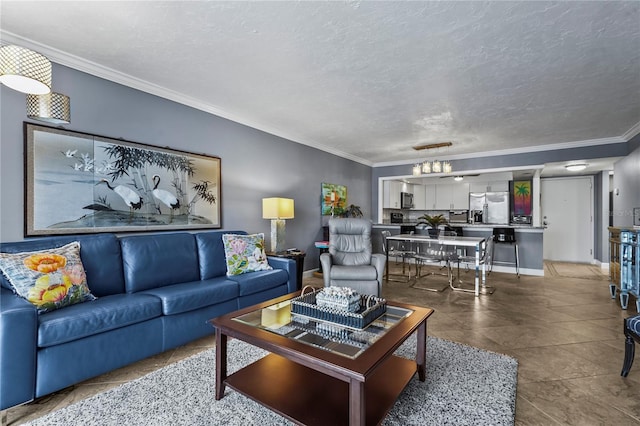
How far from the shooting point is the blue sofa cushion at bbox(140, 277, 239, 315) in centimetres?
238

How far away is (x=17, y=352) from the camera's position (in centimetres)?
163

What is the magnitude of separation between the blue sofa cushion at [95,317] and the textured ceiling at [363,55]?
2.01 meters

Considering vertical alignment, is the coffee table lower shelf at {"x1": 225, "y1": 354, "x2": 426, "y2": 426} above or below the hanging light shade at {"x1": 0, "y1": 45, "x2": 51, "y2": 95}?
below

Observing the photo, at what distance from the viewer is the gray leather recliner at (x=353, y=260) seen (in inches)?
140

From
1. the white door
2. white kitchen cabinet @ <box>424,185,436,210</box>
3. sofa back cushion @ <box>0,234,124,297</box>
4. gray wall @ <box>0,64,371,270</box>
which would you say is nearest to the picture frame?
gray wall @ <box>0,64,371,270</box>

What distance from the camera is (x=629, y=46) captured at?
2.35 m

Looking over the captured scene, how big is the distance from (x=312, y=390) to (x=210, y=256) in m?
2.00

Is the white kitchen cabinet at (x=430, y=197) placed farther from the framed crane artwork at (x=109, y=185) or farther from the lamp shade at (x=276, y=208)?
the framed crane artwork at (x=109, y=185)

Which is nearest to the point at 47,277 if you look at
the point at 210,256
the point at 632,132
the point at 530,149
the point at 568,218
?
the point at 210,256

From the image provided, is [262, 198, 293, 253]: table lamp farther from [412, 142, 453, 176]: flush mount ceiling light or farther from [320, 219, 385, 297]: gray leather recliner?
[412, 142, 453, 176]: flush mount ceiling light

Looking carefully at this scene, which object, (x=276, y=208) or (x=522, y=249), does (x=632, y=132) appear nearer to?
(x=522, y=249)

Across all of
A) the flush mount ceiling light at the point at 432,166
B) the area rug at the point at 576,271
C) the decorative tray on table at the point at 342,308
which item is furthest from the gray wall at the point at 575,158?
the decorative tray on table at the point at 342,308

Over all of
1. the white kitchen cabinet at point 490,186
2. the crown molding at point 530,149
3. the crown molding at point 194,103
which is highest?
the crown molding at point 194,103

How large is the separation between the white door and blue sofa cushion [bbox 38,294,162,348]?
8696 mm
